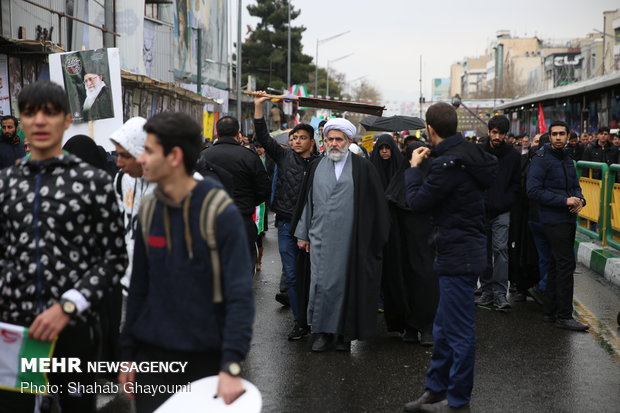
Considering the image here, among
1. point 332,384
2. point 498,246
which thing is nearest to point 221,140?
point 332,384

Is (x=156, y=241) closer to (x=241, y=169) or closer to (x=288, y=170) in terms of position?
(x=241, y=169)

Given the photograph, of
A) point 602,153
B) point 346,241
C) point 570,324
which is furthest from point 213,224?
point 602,153

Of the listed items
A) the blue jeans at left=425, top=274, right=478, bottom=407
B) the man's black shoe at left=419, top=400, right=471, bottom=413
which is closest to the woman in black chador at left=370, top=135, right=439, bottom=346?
the man's black shoe at left=419, top=400, right=471, bottom=413

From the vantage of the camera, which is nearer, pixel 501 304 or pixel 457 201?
pixel 457 201

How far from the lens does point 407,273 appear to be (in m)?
7.88

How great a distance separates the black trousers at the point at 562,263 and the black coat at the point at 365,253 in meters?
1.96

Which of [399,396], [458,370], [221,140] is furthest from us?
[221,140]

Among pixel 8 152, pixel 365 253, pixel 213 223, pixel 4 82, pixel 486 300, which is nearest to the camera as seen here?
pixel 213 223

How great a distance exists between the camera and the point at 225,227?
3.22 metres

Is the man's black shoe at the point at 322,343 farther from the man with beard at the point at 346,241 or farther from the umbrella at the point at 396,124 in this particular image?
the umbrella at the point at 396,124

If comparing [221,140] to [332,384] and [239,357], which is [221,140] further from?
[239,357]

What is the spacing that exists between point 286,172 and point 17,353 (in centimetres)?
509

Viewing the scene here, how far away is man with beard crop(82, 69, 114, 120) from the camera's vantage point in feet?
29.1

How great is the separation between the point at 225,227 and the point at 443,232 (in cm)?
249
